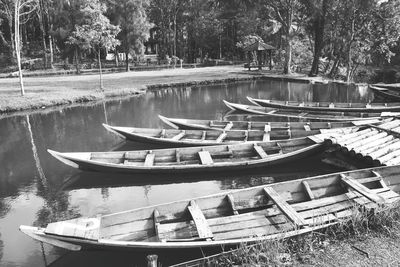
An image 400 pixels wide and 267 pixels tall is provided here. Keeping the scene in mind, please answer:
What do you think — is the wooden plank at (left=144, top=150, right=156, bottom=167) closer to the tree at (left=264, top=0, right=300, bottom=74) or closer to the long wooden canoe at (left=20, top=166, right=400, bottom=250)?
the long wooden canoe at (left=20, top=166, right=400, bottom=250)

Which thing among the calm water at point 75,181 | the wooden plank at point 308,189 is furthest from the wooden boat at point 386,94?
the wooden plank at point 308,189

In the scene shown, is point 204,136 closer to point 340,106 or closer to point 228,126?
point 228,126

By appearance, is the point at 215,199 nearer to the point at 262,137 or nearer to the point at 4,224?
the point at 4,224

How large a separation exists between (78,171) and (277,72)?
1232 inches

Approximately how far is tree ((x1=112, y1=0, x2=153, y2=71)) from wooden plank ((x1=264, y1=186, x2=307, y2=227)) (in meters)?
37.7

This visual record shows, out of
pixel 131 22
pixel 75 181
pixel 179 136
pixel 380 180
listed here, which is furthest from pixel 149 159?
pixel 131 22

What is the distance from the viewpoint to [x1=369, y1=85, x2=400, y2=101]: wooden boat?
24.0m

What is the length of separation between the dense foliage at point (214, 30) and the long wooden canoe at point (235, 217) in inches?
837

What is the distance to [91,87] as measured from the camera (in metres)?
30.5

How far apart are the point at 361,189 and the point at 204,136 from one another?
7.50 metres

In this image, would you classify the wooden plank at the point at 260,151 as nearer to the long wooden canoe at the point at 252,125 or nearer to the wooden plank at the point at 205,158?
the wooden plank at the point at 205,158

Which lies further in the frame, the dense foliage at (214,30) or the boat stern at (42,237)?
the dense foliage at (214,30)

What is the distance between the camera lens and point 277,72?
40.7 m

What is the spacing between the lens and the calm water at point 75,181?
312 inches
